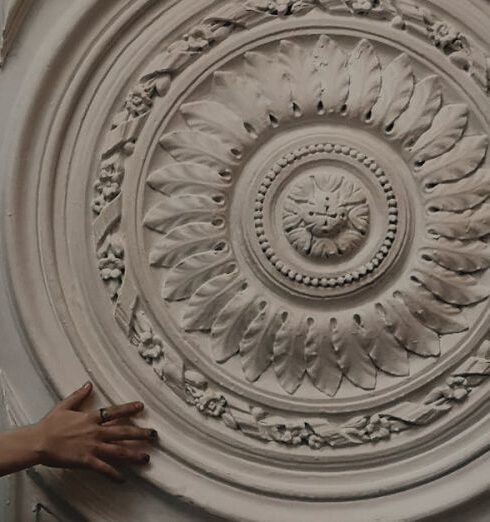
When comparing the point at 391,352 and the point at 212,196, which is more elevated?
the point at 212,196

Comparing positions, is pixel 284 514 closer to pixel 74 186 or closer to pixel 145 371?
pixel 145 371

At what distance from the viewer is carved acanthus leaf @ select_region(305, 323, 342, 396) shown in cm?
141

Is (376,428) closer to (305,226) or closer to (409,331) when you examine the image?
(409,331)

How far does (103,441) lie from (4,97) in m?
0.62

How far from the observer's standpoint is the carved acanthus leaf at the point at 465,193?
1389mm

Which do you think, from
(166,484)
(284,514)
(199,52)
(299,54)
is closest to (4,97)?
(199,52)

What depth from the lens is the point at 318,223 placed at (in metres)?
1.40

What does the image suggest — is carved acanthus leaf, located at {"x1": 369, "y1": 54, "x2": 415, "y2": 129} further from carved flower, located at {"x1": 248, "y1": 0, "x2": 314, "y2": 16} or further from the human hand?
the human hand

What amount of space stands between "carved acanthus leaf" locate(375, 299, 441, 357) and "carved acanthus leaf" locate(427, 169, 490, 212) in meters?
0.18

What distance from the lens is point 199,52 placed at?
4.78 ft

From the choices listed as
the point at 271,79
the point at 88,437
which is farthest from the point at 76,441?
the point at 271,79

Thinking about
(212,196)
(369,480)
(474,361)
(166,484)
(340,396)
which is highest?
(212,196)

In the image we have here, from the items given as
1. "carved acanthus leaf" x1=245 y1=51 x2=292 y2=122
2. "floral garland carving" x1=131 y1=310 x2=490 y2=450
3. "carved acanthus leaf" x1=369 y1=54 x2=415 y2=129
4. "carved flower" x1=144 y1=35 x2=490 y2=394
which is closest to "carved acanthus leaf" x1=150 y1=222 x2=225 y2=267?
"carved flower" x1=144 y1=35 x2=490 y2=394

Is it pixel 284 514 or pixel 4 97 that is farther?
pixel 4 97
